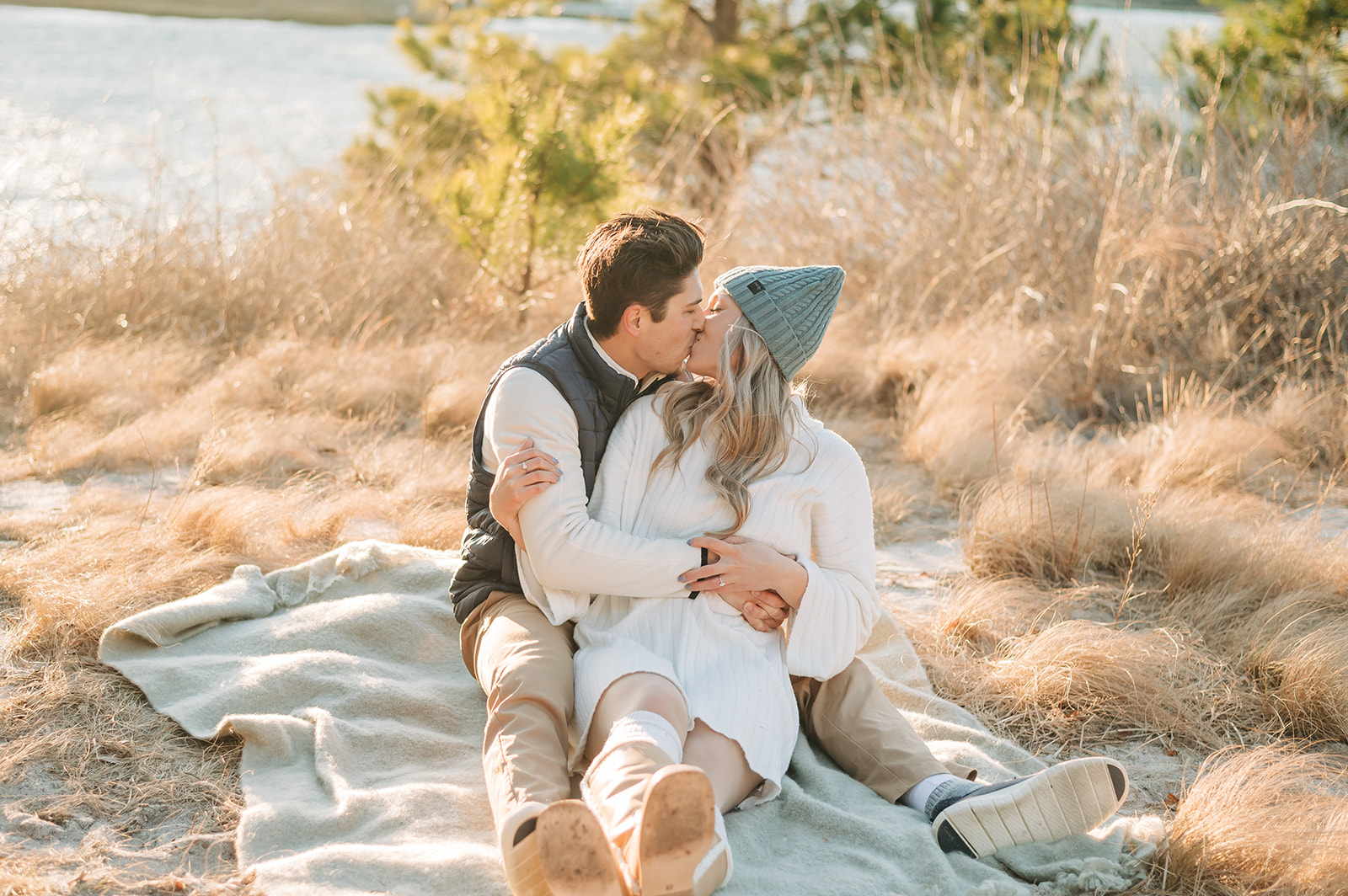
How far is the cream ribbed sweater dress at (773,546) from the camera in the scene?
2.53 m

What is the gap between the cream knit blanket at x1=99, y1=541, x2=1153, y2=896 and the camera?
228cm

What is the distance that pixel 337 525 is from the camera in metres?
4.08

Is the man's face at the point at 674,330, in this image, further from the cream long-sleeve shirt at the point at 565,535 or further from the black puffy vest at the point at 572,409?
the cream long-sleeve shirt at the point at 565,535

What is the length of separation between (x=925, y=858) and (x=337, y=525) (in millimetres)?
2528

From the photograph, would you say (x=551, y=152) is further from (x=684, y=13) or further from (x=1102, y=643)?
(x=684, y=13)

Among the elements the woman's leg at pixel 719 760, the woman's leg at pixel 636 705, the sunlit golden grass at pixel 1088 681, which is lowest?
the sunlit golden grass at pixel 1088 681

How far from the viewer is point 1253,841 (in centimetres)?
234

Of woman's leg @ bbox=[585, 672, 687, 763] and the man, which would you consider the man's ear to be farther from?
woman's leg @ bbox=[585, 672, 687, 763]

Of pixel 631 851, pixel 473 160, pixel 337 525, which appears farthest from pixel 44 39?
pixel 631 851

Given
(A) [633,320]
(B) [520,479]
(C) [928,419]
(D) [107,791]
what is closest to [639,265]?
(A) [633,320]

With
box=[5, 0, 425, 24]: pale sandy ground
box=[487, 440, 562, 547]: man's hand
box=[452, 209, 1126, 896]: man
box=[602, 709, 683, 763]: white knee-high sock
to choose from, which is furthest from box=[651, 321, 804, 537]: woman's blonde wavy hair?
box=[5, 0, 425, 24]: pale sandy ground

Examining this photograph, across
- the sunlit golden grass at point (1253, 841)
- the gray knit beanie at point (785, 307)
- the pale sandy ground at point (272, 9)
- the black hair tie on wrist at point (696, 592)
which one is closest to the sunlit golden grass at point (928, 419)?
the sunlit golden grass at point (1253, 841)

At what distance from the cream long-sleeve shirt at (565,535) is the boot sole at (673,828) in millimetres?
635

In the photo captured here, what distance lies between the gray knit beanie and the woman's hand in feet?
1.46
